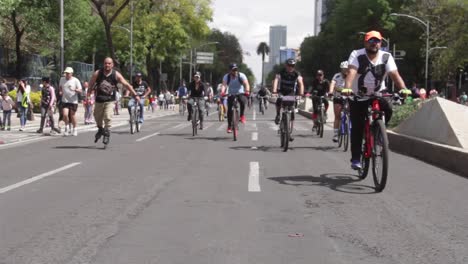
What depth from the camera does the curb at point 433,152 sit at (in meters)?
9.35

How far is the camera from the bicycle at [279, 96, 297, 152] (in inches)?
488

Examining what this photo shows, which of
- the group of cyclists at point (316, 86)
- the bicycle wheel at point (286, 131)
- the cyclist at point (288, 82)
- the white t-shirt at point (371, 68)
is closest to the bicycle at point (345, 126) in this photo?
the group of cyclists at point (316, 86)

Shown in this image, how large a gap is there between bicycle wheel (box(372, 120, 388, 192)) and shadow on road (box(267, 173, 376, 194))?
6.4 inches

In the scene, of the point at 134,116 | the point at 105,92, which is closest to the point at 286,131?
the point at 105,92

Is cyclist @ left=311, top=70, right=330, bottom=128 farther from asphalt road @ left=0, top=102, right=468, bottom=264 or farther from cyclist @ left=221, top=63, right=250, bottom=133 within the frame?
asphalt road @ left=0, top=102, right=468, bottom=264

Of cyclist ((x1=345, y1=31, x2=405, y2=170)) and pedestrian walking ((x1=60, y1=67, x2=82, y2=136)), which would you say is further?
pedestrian walking ((x1=60, y1=67, x2=82, y2=136))

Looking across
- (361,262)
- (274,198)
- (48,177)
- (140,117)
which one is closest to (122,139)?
(140,117)

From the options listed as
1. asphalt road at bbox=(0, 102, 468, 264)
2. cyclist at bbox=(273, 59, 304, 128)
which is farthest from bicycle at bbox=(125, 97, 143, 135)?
asphalt road at bbox=(0, 102, 468, 264)

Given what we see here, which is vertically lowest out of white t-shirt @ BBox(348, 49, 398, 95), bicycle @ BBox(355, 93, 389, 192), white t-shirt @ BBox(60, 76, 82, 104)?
bicycle @ BBox(355, 93, 389, 192)

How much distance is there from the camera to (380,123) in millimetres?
7574

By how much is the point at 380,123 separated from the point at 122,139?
375 inches

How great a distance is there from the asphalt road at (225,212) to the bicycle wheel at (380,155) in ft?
0.64

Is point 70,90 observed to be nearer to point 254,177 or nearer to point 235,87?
point 235,87

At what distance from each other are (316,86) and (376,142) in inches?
348
